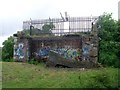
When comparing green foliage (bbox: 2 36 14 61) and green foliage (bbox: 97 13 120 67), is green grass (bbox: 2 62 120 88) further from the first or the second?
green foliage (bbox: 2 36 14 61)

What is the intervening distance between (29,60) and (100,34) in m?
6.48

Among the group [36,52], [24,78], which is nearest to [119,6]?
[36,52]

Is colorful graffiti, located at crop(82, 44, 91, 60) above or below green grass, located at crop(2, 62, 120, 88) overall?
above

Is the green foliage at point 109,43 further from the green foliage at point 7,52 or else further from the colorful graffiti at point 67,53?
the green foliage at point 7,52

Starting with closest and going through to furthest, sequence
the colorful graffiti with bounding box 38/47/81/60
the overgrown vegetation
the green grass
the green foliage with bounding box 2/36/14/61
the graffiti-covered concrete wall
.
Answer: the green grass < the overgrown vegetation < the colorful graffiti with bounding box 38/47/81/60 < the graffiti-covered concrete wall < the green foliage with bounding box 2/36/14/61

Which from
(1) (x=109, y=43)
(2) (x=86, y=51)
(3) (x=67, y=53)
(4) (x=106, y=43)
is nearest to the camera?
(2) (x=86, y=51)

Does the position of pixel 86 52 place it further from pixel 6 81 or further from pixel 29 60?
pixel 6 81

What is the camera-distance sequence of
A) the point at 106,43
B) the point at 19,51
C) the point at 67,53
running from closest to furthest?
the point at 67,53
the point at 19,51
the point at 106,43

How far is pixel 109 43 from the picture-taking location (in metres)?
22.7

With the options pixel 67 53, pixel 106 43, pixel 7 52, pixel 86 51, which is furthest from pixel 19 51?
pixel 106 43

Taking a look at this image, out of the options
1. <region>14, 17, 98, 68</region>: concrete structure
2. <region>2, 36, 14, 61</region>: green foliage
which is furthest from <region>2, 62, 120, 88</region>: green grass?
<region>2, 36, 14, 61</region>: green foliage

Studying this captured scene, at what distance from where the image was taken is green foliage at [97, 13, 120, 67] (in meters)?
20.8

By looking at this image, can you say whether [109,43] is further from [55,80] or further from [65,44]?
[55,80]

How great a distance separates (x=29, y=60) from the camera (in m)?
21.8
